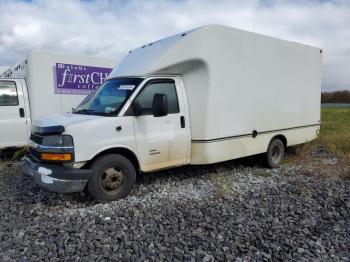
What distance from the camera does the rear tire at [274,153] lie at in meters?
7.75

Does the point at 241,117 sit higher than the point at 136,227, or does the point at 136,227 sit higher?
the point at 241,117

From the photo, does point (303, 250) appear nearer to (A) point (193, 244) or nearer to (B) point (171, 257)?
(A) point (193, 244)

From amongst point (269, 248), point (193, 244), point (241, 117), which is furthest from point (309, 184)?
point (193, 244)

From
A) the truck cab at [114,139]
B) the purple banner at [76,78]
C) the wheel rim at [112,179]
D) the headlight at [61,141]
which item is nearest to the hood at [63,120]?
the truck cab at [114,139]

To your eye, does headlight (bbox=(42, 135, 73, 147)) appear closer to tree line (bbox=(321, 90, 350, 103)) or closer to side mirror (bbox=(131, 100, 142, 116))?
side mirror (bbox=(131, 100, 142, 116))

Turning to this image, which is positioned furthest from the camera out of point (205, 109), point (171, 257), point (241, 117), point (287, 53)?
point (287, 53)

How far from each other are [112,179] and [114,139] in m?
0.64

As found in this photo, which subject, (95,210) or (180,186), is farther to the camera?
(180,186)

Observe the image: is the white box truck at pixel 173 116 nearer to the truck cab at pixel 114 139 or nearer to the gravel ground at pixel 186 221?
the truck cab at pixel 114 139

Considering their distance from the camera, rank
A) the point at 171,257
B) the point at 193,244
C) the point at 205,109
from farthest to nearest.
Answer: the point at 205,109 → the point at 193,244 → the point at 171,257

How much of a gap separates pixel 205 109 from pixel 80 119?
221 centimetres

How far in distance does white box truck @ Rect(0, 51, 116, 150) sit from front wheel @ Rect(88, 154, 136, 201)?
3973 mm

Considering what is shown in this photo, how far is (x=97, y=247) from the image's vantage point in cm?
398

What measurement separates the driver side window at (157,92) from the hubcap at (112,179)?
1.06m
